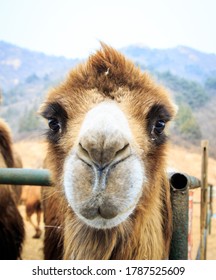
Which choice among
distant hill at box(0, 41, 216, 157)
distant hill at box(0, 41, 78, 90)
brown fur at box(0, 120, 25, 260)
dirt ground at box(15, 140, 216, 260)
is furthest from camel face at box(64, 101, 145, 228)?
distant hill at box(0, 41, 216, 157)

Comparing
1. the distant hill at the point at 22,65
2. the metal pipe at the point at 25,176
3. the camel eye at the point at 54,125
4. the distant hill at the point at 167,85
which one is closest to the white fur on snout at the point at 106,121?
the camel eye at the point at 54,125

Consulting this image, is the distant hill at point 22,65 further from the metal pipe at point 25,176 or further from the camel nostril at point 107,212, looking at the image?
the camel nostril at point 107,212

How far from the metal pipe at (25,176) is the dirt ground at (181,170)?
1.45m

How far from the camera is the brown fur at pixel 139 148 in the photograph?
1124mm

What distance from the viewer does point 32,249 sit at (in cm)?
438

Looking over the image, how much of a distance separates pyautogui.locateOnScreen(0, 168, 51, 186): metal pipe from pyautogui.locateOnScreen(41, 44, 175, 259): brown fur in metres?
0.04

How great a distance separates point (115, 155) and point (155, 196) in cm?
30

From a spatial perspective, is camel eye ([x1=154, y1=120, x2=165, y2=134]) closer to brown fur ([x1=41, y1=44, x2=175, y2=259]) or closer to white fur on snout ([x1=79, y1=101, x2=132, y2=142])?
brown fur ([x1=41, y1=44, x2=175, y2=259])

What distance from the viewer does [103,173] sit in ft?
3.03

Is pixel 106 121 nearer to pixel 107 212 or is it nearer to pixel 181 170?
pixel 107 212

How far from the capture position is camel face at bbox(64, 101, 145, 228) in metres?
0.93

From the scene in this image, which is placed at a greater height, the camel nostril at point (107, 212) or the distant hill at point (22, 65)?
the distant hill at point (22, 65)
